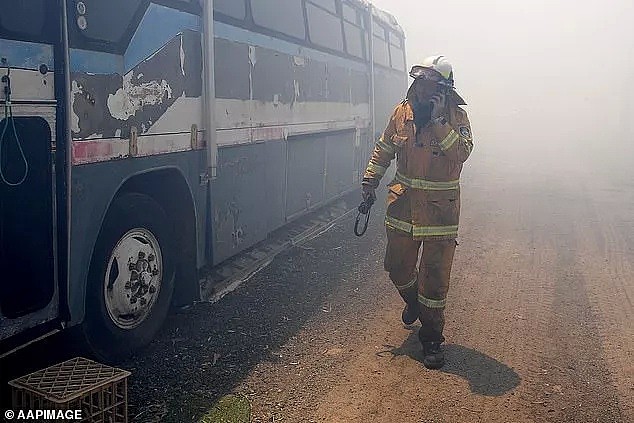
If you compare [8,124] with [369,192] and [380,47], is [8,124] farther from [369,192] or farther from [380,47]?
[380,47]

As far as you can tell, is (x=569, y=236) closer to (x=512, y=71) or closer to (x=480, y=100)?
(x=480, y=100)

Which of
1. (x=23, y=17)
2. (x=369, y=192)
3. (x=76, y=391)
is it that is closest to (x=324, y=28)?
(x=369, y=192)

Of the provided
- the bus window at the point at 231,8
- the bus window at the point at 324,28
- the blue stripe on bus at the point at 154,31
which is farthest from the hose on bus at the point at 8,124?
the bus window at the point at 324,28

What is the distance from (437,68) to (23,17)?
2.68 meters

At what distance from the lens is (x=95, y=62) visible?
4090mm

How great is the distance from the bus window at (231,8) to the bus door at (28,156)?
2.34 m

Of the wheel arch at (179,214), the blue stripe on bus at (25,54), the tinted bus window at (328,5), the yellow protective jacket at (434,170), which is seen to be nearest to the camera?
the blue stripe on bus at (25,54)

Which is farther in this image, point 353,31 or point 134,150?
point 353,31

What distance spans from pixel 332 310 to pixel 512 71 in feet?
299

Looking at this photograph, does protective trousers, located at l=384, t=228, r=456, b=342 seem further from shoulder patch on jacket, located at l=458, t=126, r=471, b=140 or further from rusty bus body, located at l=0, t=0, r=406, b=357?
rusty bus body, located at l=0, t=0, r=406, b=357

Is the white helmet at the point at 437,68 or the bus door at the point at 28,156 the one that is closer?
the bus door at the point at 28,156

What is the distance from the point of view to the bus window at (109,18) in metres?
4.06

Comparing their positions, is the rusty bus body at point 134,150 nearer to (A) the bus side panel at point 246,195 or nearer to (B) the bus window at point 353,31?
(A) the bus side panel at point 246,195

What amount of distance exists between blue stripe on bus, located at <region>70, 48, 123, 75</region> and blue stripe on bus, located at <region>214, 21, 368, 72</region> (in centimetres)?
162
